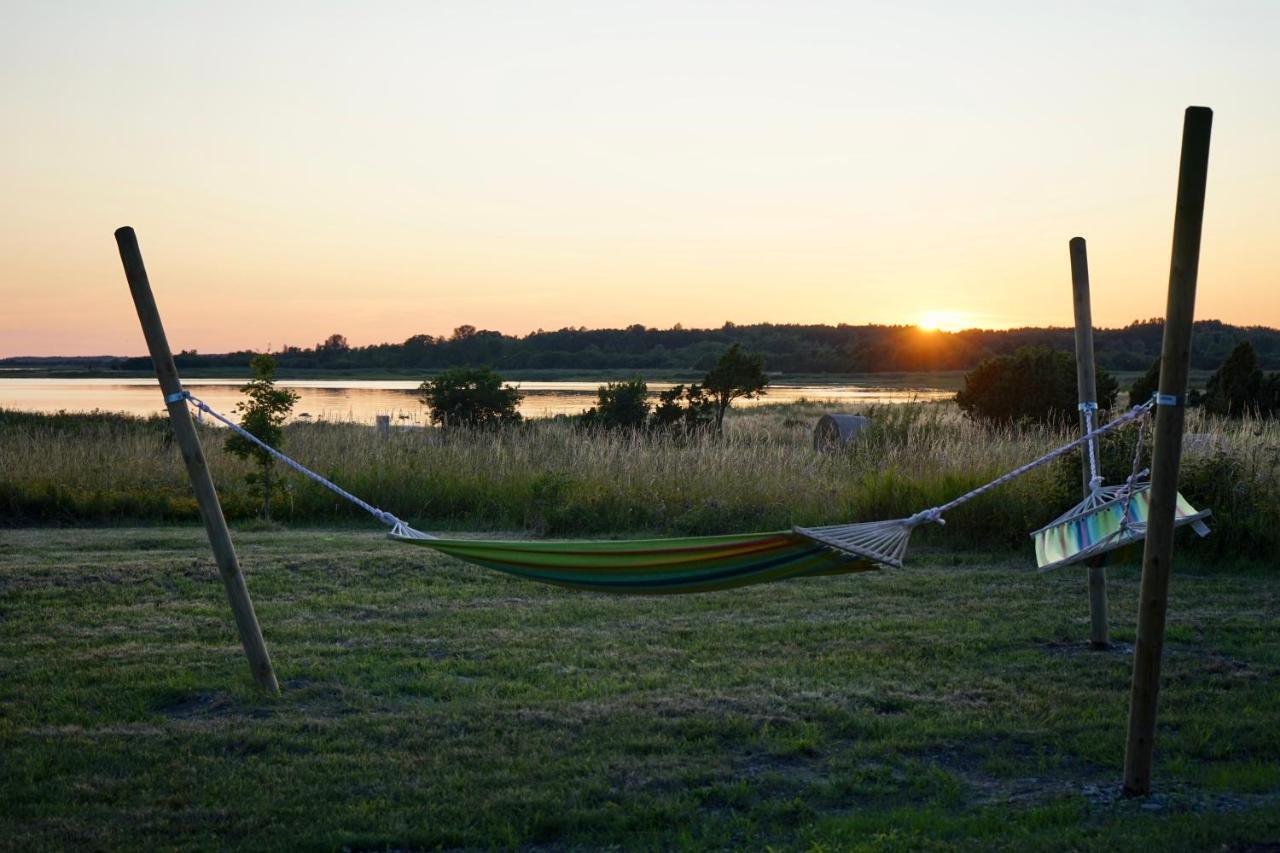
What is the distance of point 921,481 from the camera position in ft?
33.6

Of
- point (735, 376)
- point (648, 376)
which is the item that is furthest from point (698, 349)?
point (735, 376)

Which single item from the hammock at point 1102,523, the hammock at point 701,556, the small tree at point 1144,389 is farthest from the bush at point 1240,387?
the hammock at point 701,556

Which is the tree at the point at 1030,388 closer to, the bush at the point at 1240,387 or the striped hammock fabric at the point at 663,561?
the bush at the point at 1240,387

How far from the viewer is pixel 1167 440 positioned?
369 centimetres

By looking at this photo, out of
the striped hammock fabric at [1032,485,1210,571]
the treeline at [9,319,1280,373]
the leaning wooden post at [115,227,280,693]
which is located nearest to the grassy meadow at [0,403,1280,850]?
the striped hammock fabric at [1032,485,1210,571]

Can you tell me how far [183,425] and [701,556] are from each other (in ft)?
7.57

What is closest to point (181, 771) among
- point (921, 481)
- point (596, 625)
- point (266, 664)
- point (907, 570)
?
point (266, 664)

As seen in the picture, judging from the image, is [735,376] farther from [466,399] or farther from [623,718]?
[623,718]

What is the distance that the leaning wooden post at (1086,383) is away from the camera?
18.1 ft

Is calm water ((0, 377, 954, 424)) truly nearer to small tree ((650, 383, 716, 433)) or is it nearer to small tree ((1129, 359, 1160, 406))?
small tree ((650, 383, 716, 433))

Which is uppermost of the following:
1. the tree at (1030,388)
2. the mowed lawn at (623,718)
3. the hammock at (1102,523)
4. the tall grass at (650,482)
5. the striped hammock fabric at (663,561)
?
the tree at (1030,388)

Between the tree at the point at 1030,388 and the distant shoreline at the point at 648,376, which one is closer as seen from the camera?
the tree at the point at 1030,388

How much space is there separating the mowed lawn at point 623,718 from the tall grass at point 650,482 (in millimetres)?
1613

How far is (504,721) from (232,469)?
32.3 ft
